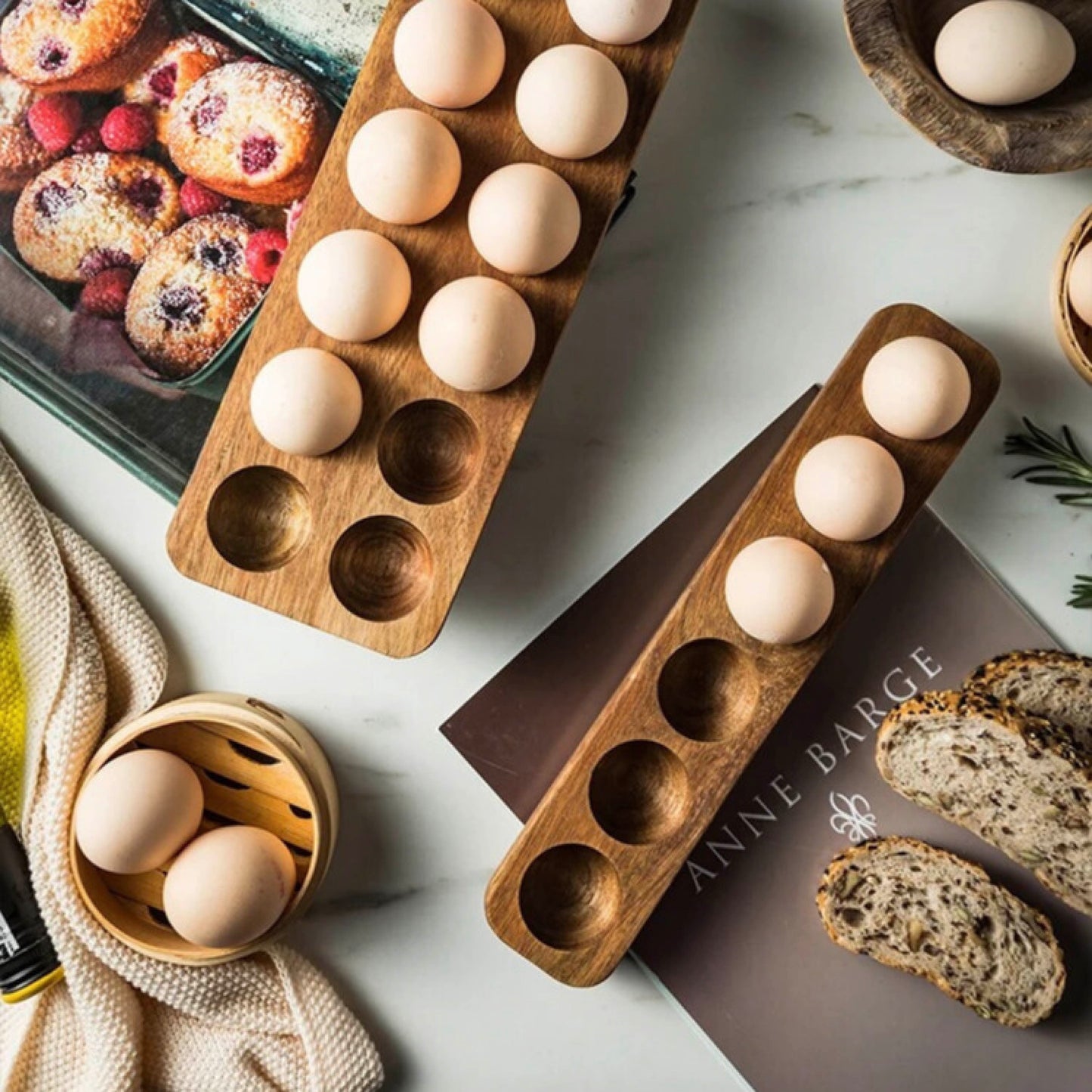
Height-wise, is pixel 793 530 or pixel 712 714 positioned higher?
pixel 793 530

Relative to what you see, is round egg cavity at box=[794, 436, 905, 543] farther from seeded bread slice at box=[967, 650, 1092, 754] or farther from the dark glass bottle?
the dark glass bottle

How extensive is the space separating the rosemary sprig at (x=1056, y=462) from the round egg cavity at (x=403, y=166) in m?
0.48

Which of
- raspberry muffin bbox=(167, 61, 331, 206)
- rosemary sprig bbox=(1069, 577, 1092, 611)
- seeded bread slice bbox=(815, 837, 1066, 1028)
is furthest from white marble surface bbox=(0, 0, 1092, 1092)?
raspberry muffin bbox=(167, 61, 331, 206)

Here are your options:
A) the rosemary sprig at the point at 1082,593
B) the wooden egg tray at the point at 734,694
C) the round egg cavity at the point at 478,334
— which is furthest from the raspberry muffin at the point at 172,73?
the rosemary sprig at the point at 1082,593

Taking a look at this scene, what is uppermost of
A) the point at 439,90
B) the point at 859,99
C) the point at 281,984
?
the point at 859,99

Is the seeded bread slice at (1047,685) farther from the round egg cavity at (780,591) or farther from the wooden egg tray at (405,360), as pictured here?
the wooden egg tray at (405,360)

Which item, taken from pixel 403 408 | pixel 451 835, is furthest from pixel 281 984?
pixel 403 408

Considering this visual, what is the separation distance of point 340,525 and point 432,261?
196mm

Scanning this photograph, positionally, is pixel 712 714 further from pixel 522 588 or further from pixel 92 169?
pixel 92 169

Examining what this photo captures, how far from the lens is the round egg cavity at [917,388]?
0.84 meters

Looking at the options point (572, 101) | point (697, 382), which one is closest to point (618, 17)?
point (572, 101)

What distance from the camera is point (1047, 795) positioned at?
2.98 feet

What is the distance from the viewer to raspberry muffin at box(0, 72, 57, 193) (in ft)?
3.09

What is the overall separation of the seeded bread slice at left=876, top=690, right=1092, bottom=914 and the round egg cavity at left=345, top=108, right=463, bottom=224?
50 cm
